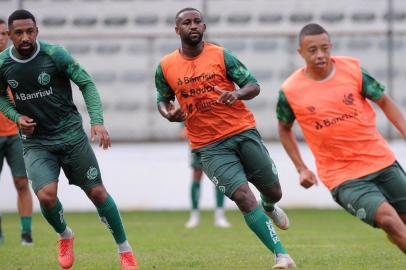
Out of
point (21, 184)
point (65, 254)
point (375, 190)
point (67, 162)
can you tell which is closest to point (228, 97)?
point (67, 162)

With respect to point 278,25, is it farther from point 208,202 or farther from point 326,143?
point 326,143

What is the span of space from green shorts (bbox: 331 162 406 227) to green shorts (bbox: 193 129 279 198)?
1.45 m

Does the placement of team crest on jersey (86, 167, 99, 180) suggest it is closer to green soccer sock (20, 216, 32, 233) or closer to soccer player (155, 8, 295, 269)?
soccer player (155, 8, 295, 269)

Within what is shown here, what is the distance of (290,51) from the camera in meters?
18.8

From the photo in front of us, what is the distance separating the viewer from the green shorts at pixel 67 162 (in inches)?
363

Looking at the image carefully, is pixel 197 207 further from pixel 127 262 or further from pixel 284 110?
pixel 284 110

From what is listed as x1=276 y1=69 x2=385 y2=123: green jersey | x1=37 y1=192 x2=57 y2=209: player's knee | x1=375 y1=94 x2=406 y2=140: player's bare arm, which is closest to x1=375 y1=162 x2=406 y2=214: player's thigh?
x1=375 y1=94 x2=406 y2=140: player's bare arm

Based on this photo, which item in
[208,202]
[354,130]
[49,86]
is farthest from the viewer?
[208,202]

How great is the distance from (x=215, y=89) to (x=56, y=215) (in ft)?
6.21

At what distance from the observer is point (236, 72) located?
9.45 m

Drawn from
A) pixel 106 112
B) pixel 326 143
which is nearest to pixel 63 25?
pixel 106 112

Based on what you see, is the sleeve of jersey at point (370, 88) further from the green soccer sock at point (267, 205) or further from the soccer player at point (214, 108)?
the green soccer sock at point (267, 205)

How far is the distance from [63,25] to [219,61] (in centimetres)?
1071

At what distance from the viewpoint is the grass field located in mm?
9797
